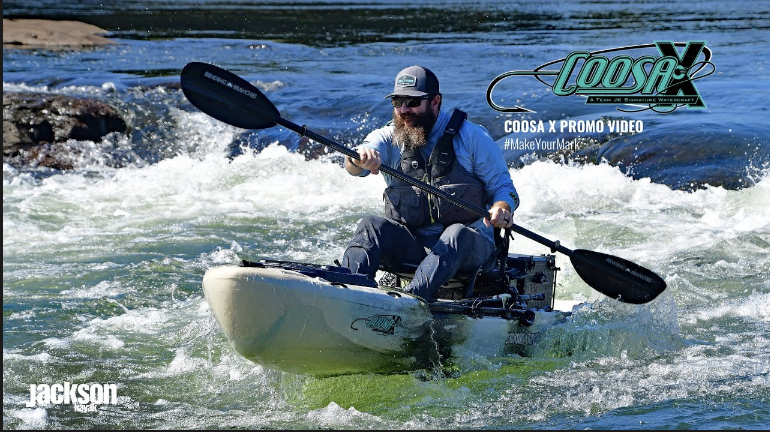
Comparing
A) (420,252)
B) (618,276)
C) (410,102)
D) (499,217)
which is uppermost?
(410,102)

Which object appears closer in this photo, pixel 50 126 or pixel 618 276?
pixel 618 276

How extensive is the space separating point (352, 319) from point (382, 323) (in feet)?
0.55

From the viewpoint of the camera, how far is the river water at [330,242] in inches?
205

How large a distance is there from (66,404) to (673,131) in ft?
25.7

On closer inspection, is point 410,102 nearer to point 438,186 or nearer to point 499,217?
point 438,186

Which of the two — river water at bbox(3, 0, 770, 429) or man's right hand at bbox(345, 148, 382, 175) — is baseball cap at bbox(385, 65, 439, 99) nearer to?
man's right hand at bbox(345, 148, 382, 175)

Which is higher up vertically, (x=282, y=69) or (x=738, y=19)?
(x=738, y=19)

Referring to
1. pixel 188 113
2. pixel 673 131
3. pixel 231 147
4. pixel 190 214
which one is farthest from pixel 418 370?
pixel 188 113

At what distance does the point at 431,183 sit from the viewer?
540cm

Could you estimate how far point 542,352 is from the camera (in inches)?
218

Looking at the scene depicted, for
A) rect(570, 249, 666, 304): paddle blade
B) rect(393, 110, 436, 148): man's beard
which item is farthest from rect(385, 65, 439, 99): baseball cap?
rect(570, 249, 666, 304): paddle blade

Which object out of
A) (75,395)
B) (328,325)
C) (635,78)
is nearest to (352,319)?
(328,325)

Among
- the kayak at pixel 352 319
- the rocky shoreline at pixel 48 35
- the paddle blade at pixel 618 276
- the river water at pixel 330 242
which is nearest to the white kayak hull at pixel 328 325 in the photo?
the kayak at pixel 352 319

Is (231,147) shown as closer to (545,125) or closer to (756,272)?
(545,125)
